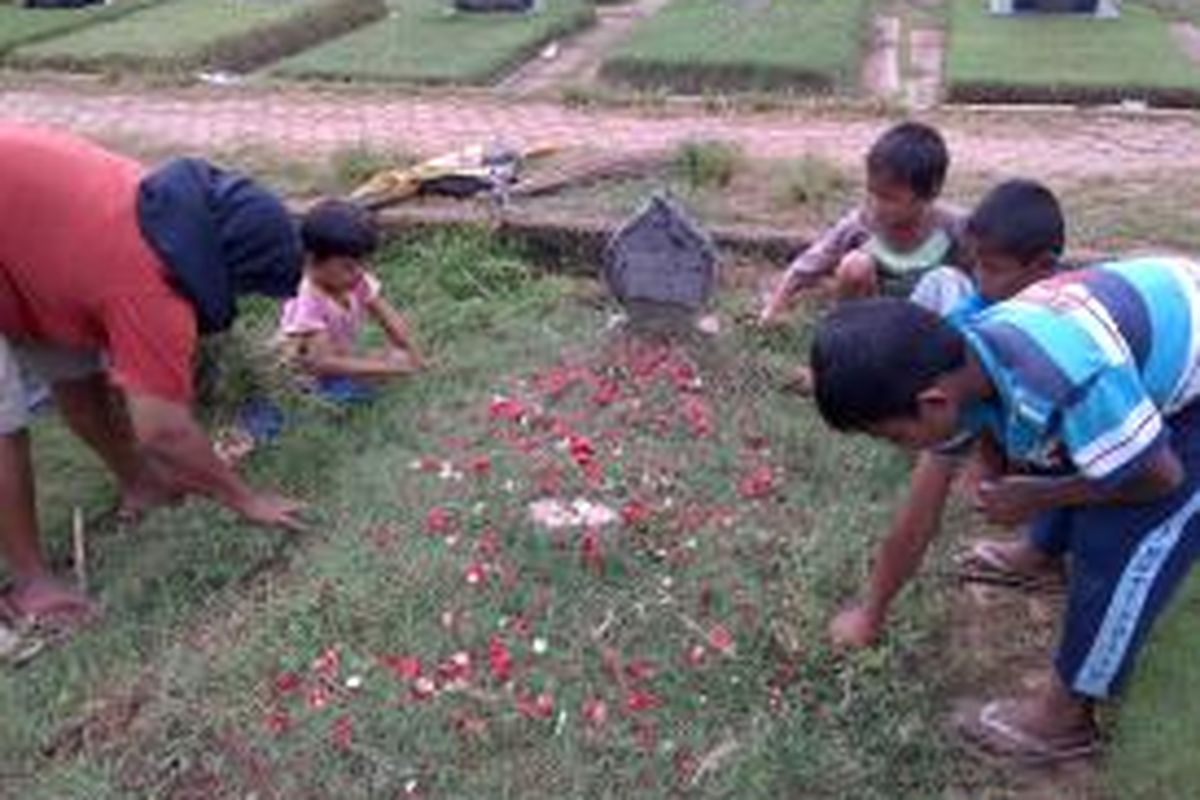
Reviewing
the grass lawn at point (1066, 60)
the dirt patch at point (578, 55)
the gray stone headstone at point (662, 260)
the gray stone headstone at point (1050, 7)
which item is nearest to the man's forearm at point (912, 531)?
the gray stone headstone at point (662, 260)

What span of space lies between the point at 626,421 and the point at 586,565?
789mm

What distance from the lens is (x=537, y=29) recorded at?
12.1m

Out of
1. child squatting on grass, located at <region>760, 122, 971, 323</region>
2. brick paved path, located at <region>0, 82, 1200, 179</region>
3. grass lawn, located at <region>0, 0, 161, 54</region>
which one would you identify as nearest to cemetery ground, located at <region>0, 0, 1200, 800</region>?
child squatting on grass, located at <region>760, 122, 971, 323</region>

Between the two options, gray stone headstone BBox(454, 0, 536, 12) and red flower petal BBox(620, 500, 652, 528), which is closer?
red flower petal BBox(620, 500, 652, 528)

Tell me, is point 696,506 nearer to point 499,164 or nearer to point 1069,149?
point 499,164

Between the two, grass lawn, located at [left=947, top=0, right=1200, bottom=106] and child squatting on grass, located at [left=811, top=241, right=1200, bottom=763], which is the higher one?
child squatting on grass, located at [left=811, top=241, right=1200, bottom=763]

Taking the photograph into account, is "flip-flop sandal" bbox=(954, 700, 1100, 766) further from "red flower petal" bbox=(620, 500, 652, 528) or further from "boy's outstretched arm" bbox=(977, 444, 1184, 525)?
"red flower petal" bbox=(620, 500, 652, 528)

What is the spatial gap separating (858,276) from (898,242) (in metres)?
0.15

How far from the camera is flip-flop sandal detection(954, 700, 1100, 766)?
3.49 m

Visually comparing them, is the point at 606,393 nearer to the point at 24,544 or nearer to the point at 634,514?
the point at 634,514

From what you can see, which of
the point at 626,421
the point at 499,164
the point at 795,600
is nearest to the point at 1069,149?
the point at 499,164

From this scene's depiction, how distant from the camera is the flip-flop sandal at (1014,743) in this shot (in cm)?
349

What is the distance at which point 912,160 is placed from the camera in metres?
4.51

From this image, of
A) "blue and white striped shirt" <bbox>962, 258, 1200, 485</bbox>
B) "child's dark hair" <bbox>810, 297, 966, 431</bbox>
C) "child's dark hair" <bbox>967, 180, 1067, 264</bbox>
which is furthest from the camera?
"child's dark hair" <bbox>967, 180, 1067, 264</bbox>
